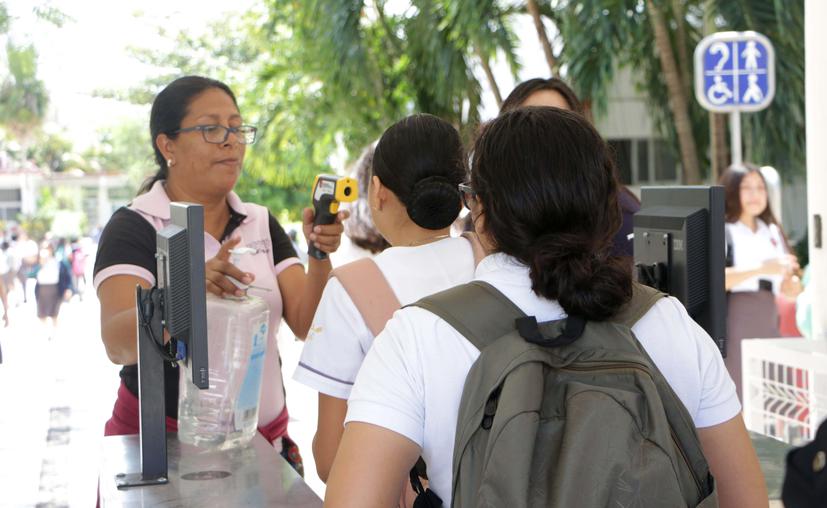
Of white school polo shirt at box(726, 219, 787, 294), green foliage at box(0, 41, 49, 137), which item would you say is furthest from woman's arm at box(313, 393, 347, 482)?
green foliage at box(0, 41, 49, 137)

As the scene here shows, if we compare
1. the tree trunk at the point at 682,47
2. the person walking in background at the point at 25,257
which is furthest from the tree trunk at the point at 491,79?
the person walking in background at the point at 25,257

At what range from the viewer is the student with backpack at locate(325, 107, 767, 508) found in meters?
1.32

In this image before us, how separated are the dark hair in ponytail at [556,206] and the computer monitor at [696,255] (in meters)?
0.63

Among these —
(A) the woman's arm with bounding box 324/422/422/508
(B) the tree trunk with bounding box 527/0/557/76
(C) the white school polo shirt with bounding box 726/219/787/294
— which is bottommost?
(C) the white school polo shirt with bounding box 726/219/787/294

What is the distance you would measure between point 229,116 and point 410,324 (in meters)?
1.49

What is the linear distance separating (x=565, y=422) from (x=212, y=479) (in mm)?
1172

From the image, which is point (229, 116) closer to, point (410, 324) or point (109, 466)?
point (109, 466)

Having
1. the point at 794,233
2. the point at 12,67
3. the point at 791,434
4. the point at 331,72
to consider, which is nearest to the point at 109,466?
the point at 791,434

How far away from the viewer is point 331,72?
1279cm

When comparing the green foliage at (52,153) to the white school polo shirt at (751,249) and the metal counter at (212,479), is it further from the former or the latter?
the metal counter at (212,479)

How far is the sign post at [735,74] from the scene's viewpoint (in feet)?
23.8

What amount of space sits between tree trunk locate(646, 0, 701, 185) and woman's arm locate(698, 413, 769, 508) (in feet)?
26.8

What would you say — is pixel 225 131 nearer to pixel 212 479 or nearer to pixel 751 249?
Answer: pixel 212 479

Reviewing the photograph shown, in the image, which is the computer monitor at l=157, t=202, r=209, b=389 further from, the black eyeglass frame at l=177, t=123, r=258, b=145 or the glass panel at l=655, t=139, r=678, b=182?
the glass panel at l=655, t=139, r=678, b=182
